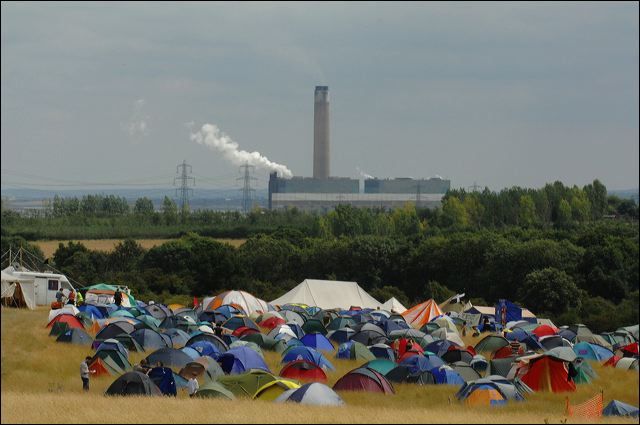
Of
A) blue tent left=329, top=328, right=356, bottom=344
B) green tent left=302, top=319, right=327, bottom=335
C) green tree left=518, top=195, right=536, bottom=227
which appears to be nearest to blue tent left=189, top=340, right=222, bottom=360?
blue tent left=329, top=328, right=356, bottom=344

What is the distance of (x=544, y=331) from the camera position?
36969 mm

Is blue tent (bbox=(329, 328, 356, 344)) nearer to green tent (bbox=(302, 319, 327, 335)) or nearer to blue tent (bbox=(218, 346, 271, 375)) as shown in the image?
green tent (bbox=(302, 319, 327, 335))

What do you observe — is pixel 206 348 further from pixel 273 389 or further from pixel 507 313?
pixel 507 313

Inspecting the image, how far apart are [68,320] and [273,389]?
1115 centimetres

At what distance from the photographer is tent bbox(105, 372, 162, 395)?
65.8ft

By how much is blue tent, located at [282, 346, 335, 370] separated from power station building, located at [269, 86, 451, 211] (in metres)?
137

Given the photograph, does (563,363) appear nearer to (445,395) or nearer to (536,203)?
(445,395)

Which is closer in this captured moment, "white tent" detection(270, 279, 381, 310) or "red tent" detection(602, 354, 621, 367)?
"red tent" detection(602, 354, 621, 367)

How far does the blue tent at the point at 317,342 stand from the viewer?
31.5 metres

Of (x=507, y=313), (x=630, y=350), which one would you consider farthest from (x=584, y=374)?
(x=507, y=313)

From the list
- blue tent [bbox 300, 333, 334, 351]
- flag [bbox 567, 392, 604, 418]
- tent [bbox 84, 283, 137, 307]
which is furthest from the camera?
tent [bbox 84, 283, 137, 307]

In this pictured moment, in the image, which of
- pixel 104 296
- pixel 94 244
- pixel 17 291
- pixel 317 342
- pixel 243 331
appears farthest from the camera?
pixel 94 244

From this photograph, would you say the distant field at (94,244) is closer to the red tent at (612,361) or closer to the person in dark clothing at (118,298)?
the person in dark clothing at (118,298)

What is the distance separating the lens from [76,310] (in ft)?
108
